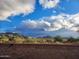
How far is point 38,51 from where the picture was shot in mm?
3227

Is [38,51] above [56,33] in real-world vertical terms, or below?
below

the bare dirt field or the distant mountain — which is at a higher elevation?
the distant mountain

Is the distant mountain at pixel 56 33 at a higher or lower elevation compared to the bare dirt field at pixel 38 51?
higher

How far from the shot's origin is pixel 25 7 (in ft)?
10.8

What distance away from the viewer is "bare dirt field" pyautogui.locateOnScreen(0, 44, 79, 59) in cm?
321

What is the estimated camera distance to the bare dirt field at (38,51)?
3.21 metres

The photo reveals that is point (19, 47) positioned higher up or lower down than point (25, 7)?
lower down

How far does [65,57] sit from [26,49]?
19.3 inches

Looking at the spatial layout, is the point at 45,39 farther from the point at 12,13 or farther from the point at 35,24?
the point at 12,13

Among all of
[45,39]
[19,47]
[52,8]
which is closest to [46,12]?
[52,8]

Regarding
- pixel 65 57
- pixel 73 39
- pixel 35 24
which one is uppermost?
pixel 35 24

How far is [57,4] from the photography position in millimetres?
3217

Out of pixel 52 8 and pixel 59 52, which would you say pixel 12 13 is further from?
pixel 59 52

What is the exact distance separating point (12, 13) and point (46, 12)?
1.40 ft
